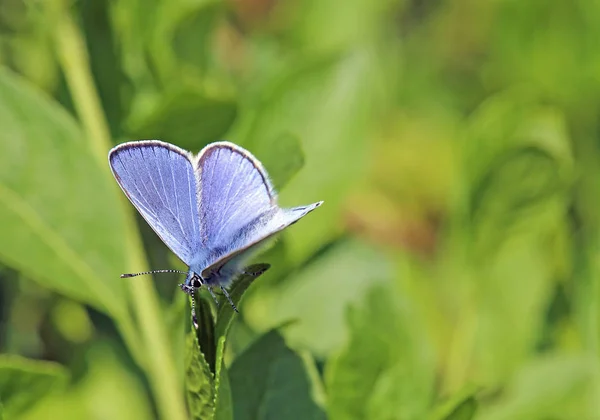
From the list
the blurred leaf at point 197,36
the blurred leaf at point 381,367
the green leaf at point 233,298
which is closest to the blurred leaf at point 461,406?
the blurred leaf at point 381,367

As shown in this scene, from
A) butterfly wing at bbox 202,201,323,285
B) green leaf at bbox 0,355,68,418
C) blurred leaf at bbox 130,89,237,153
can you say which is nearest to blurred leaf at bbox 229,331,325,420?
butterfly wing at bbox 202,201,323,285

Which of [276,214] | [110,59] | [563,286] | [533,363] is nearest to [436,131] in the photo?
[563,286]

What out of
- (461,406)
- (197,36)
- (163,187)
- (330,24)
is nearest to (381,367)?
(461,406)

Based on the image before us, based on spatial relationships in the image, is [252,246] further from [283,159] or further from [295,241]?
[295,241]

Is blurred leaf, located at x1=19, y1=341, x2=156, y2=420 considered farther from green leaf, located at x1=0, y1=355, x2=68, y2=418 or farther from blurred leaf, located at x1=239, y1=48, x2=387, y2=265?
blurred leaf, located at x1=239, y1=48, x2=387, y2=265

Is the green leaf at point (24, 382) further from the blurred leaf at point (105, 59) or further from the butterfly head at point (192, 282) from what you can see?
the blurred leaf at point (105, 59)
